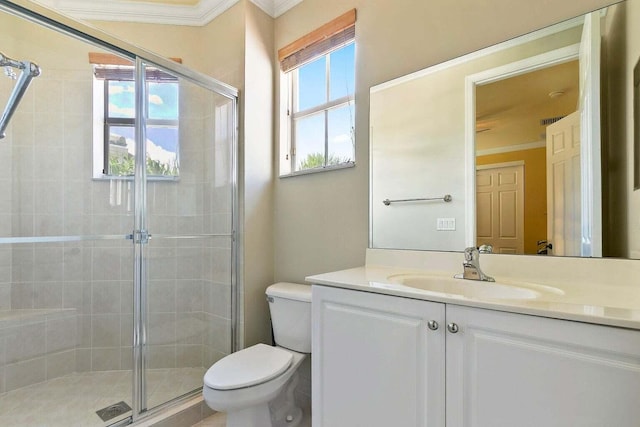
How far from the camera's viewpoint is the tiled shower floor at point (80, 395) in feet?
5.44

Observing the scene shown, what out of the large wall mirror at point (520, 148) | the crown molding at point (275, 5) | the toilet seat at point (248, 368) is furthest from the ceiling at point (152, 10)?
the toilet seat at point (248, 368)

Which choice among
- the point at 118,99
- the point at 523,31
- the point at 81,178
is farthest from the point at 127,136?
the point at 523,31

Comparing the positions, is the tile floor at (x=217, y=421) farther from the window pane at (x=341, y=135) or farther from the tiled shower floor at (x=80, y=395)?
the window pane at (x=341, y=135)

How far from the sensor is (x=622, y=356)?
0.70 m

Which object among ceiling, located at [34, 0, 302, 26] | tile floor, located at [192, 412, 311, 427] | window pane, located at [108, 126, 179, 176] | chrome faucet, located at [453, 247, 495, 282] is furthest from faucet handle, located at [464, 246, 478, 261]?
ceiling, located at [34, 0, 302, 26]

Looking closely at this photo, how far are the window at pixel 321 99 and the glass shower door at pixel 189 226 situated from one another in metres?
0.45

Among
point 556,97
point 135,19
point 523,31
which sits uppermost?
point 135,19

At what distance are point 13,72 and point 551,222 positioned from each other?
291 cm

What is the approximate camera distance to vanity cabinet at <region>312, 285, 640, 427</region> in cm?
72

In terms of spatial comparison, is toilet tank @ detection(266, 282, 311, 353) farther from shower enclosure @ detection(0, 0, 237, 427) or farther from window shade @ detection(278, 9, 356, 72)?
window shade @ detection(278, 9, 356, 72)

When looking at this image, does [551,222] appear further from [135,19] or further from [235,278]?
[135,19]

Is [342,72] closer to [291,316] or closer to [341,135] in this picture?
[341,135]

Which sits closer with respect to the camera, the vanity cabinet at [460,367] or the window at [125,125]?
the vanity cabinet at [460,367]

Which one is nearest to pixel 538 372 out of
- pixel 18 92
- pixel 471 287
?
pixel 471 287
